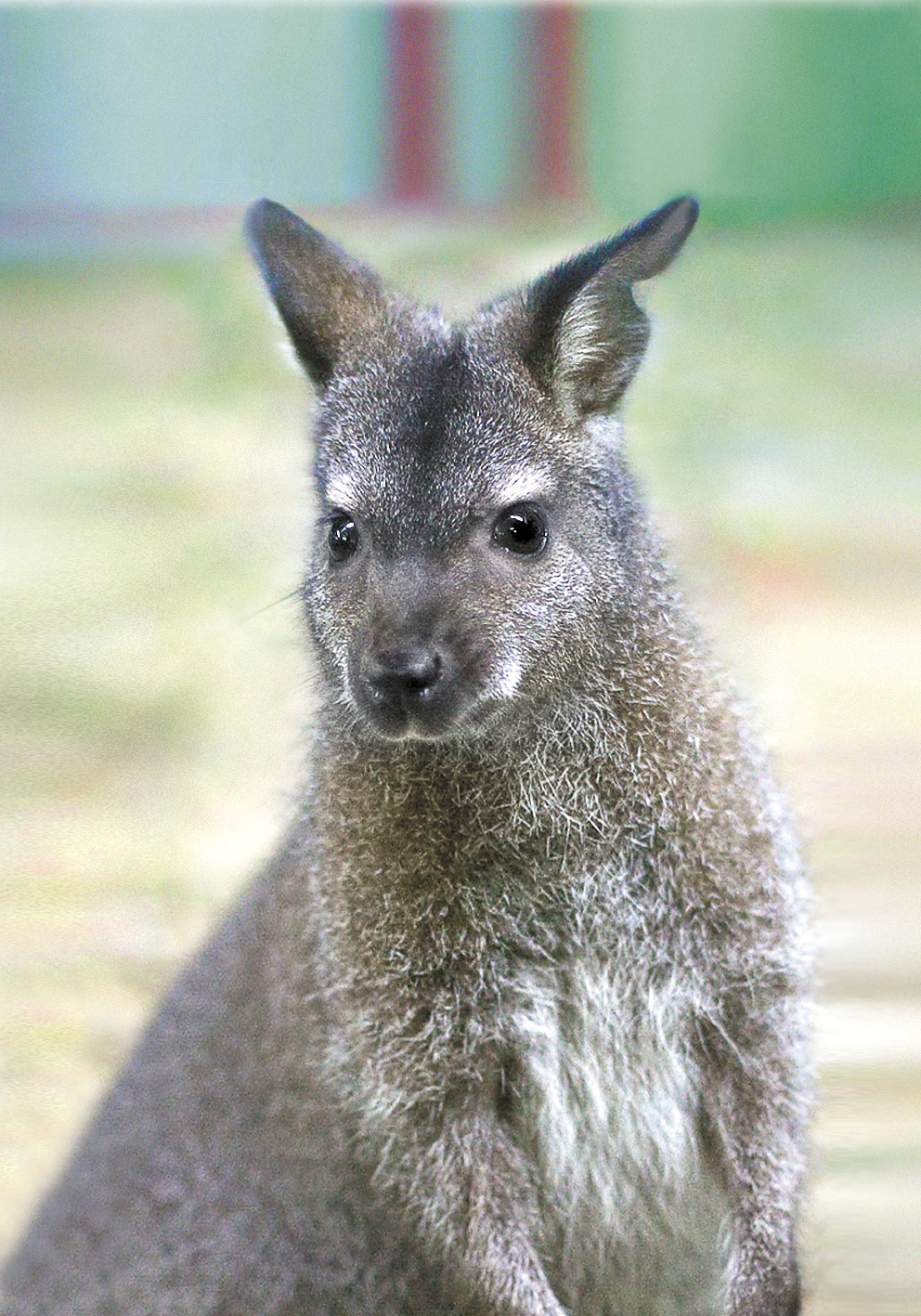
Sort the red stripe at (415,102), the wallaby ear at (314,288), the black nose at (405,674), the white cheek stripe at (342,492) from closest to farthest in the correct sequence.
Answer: the black nose at (405,674) < the white cheek stripe at (342,492) < the wallaby ear at (314,288) < the red stripe at (415,102)

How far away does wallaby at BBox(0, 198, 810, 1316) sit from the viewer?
403 cm

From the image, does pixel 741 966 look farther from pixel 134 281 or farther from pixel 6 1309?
pixel 134 281

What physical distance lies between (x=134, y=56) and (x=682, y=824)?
40.4ft

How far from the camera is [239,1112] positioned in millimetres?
4715

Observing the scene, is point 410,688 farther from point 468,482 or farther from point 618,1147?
point 618,1147

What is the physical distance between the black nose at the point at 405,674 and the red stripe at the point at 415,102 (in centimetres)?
1111

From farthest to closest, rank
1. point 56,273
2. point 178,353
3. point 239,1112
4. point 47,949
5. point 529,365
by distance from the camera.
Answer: point 56,273
point 178,353
point 47,949
point 239,1112
point 529,365

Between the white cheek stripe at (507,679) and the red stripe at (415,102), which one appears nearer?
the white cheek stripe at (507,679)

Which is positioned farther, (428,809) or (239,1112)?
(239,1112)

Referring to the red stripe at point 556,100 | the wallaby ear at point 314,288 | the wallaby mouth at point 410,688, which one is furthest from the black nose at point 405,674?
the red stripe at point 556,100

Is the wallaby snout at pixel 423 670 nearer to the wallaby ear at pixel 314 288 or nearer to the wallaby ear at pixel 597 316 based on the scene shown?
the wallaby ear at pixel 597 316

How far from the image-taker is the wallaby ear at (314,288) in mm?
4230

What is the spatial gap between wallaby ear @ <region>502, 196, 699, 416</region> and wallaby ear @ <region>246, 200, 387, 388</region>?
398 millimetres

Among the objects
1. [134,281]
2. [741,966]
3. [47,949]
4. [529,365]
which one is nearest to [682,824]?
[741,966]
